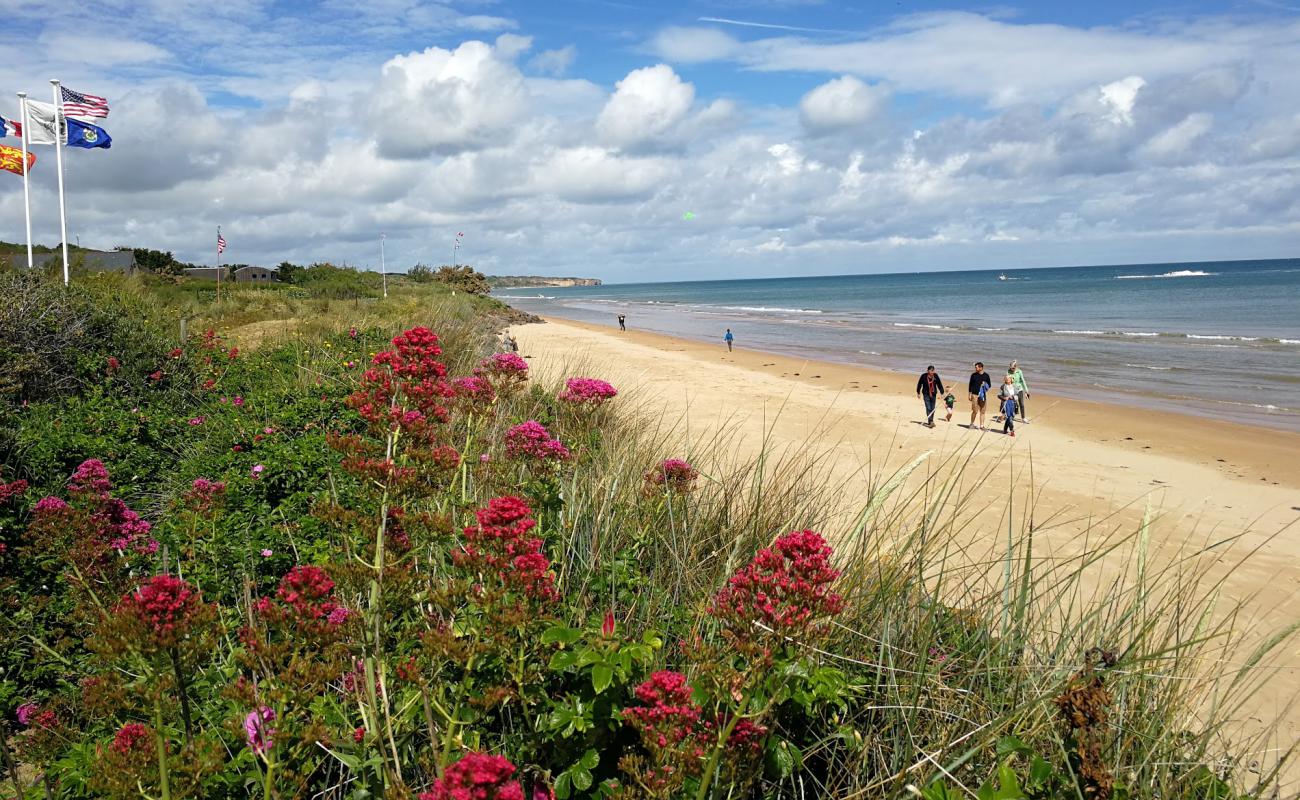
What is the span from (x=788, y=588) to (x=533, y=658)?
0.91 meters

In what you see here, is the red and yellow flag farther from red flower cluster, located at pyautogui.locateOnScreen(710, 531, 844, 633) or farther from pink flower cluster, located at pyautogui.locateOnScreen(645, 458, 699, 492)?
red flower cluster, located at pyautogui.locateOnScreen(710, 531, 844, 633)

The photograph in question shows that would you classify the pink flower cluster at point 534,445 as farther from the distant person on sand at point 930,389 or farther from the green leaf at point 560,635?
the distant person on sand at point 930,389

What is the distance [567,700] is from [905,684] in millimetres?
1277

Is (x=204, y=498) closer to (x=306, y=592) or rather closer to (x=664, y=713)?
(x=306, y=592)

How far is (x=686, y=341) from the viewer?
39781mm

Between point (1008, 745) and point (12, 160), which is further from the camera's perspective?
point (12, 160)

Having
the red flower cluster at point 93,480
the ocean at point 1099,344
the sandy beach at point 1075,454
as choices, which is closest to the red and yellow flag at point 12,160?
the sandy beach at point 1075,454

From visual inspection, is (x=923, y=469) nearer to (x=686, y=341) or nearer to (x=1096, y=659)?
(x=1096, y=659)

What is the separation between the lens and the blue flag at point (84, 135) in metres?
19.9

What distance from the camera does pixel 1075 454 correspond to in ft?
47.2

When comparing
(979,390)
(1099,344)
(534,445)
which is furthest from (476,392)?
(1099,344)

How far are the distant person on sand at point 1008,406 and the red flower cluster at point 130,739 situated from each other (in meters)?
15.5

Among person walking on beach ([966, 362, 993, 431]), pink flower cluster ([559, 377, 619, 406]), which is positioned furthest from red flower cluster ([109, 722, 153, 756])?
person walking on beach ([966, 362, 993, 431])

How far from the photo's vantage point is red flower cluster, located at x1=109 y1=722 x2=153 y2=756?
1.88 metres
